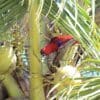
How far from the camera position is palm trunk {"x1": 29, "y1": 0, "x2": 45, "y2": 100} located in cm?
146

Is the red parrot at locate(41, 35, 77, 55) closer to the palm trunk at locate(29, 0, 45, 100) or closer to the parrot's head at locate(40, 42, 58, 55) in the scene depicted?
the parrot's head at locate(40, 42, 58, 55)

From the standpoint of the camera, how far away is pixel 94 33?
4.84ft

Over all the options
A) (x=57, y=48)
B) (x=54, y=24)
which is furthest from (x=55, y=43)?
(x=54, y=24)

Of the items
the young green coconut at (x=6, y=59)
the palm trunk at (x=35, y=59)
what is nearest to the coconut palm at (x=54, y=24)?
the palm trunk at (x=35, y=59)

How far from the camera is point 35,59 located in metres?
1.49

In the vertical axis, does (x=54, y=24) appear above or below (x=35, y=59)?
above

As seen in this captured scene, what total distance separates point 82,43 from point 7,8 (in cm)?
35

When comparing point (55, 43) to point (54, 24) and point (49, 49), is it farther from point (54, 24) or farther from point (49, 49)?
point (54, 24)

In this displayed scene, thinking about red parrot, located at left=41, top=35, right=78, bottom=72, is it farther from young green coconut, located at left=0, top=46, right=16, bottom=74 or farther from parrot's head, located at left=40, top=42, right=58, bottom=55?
young green coconut, located at left=0, top=46, right=16, bottom=74

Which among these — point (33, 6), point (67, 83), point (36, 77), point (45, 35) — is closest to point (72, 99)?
point (67, 83)

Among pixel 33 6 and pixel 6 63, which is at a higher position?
pixel 33 6

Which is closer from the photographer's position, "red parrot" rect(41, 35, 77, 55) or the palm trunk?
the palm trunk

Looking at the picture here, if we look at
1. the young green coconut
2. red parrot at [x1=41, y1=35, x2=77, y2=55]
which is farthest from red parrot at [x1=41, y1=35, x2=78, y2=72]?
the young green coconut

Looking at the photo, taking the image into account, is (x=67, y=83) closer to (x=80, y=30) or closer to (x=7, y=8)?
(x=80, y=30)
